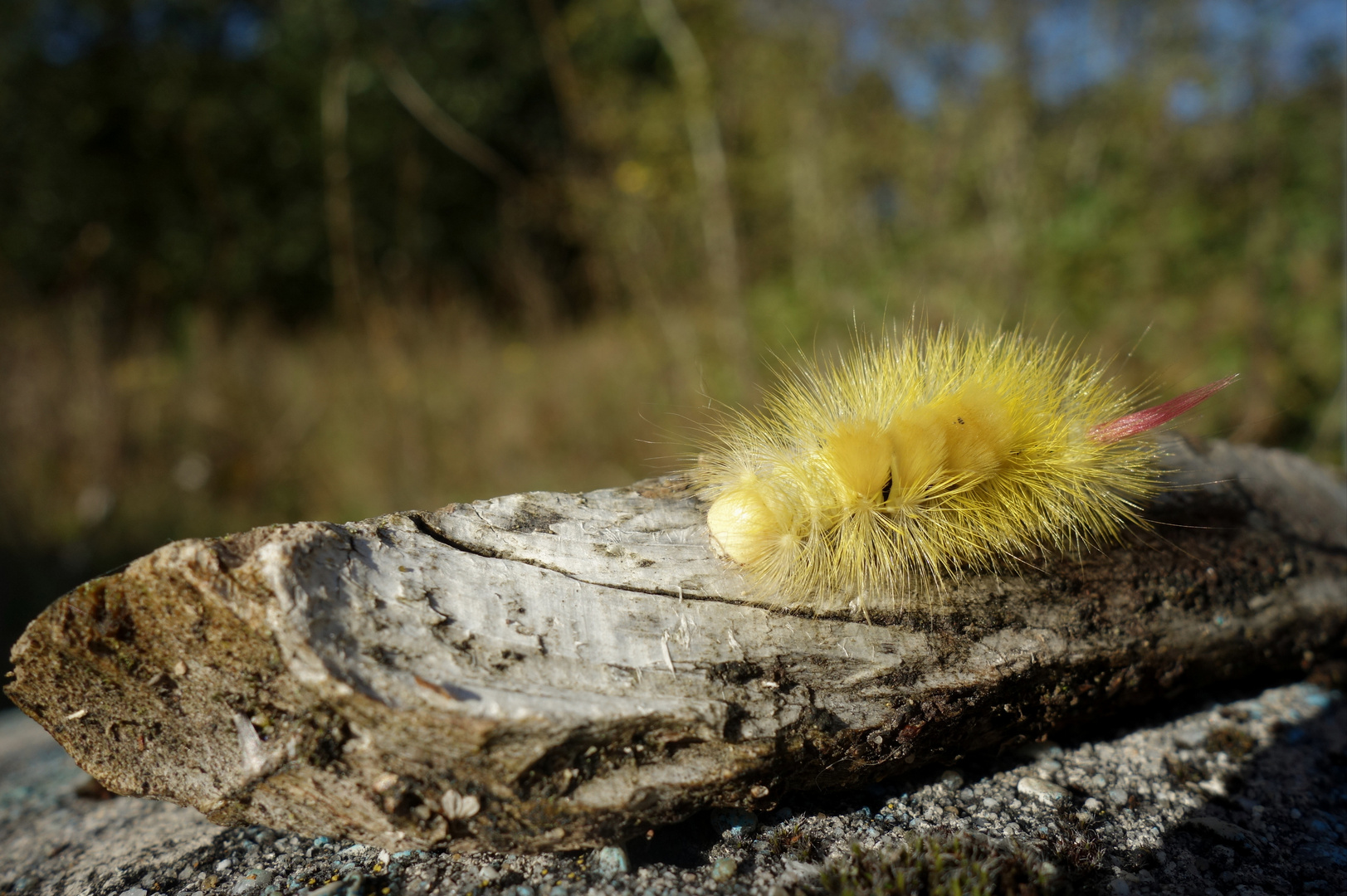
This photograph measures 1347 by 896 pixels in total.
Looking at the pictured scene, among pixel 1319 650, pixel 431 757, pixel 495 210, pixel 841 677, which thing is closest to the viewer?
pixel 431 757

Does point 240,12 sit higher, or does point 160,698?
point 240,12

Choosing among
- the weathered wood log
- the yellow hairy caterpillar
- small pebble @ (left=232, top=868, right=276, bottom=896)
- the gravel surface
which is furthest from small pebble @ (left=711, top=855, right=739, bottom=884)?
small pebble @ (left=232, top=868, right=276, bottom=896)

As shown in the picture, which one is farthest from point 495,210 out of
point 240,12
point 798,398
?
point 798,398

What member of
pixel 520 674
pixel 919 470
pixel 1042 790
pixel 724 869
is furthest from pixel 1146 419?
pixel 520 674

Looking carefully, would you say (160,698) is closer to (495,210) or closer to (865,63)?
(865,63)

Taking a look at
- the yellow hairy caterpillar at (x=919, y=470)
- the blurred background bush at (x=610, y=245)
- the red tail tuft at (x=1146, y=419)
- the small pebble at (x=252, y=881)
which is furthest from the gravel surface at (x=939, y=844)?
the blurred background bush at (x=610, y=245)

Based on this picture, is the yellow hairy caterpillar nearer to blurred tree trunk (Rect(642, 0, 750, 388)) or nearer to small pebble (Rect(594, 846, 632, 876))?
small pebble (Rect(594, 846, 632, 876))
